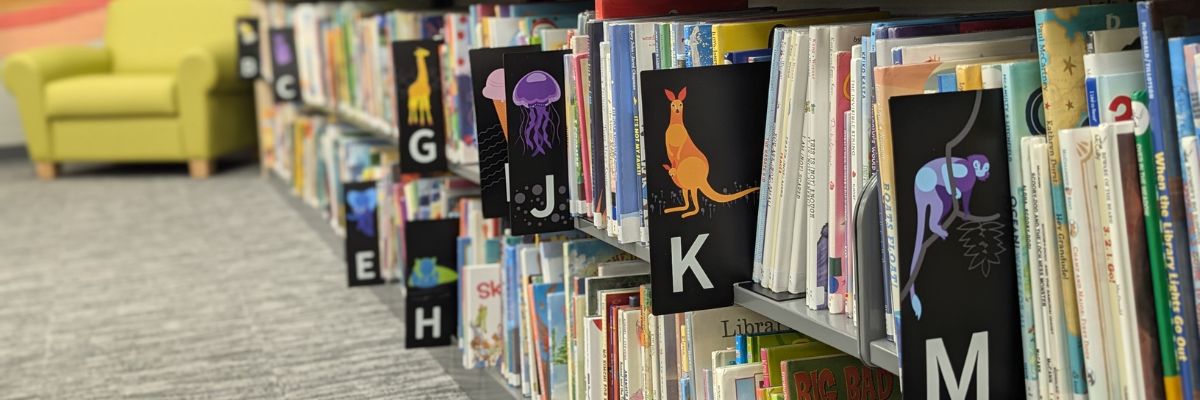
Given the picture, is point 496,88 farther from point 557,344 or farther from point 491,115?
point 557,344

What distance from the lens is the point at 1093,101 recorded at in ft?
2.94

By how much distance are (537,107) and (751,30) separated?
43cm

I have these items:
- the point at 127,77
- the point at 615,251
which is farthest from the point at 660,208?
the point at 127,77

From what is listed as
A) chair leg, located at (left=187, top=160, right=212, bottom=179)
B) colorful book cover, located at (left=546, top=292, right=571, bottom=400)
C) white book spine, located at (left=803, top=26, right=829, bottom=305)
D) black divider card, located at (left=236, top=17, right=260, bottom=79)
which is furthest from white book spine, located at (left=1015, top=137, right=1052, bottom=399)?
chair leg, located at (left=187, top=160, right=212, bottom=179)

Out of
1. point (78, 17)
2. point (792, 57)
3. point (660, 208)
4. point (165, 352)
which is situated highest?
point (78, 17)

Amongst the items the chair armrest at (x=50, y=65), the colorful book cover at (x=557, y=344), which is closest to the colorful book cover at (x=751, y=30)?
the colorful book cover at (x=557, y=344)

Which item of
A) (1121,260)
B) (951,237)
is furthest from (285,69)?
(1121,260)

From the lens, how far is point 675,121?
1.27m

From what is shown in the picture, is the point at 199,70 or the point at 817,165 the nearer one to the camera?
the point at 817,165

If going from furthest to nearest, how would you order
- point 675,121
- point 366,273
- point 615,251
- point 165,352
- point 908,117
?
point 366,273, point 165,352, point 615,251, point 675,121, point 908,117

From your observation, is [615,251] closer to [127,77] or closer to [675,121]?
[675,121]

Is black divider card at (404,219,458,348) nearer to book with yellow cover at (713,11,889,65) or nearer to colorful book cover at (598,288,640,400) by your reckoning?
colorful book cover at (598,288,640,400)

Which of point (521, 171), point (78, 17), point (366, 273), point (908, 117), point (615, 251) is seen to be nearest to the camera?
point (908, 117)

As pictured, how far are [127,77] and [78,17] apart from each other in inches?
55.7
